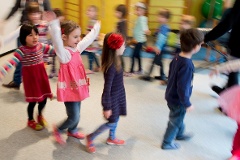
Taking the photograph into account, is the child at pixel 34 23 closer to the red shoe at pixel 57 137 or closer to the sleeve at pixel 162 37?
the red shoe at pixel 57 137

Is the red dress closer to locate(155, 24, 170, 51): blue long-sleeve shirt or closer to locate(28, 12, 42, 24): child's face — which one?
locate(28, 12, 42, 24): child's face

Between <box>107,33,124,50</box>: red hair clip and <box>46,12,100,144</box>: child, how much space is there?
1.00ft

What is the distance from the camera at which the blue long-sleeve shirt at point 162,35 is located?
11.4 feet

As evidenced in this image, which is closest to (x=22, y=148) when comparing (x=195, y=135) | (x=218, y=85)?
(x=195, y=135)

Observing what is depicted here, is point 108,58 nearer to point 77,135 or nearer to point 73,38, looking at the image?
point 73,38

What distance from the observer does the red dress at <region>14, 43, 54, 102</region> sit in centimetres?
236

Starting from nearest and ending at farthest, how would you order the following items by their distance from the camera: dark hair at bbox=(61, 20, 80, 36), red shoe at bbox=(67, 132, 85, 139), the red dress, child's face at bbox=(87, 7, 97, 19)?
1. dark hair at bbox=(61, 20, 80, 36)
2. the red dress
3. red shoe at bbox=(67, 132, 85, 139)
4. child's face at bbox=(87, 7, 97, 19)

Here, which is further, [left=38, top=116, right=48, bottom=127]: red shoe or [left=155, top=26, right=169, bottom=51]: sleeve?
[left=155, top=26, right=169, bottom=51]: sleeve

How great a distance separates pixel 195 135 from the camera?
2660 mm

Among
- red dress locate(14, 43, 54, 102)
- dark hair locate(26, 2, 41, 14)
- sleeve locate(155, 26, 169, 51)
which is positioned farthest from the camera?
sleeve locate(155, 26, 169, 51)

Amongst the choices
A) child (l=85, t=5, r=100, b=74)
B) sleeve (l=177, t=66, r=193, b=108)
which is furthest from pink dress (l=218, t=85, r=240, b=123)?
child (l=85, t=5, r=100, b=74)

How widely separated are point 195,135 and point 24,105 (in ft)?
6.10

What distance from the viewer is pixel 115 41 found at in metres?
1.99

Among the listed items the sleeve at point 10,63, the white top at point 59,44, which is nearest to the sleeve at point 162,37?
the white top at point 59,44
